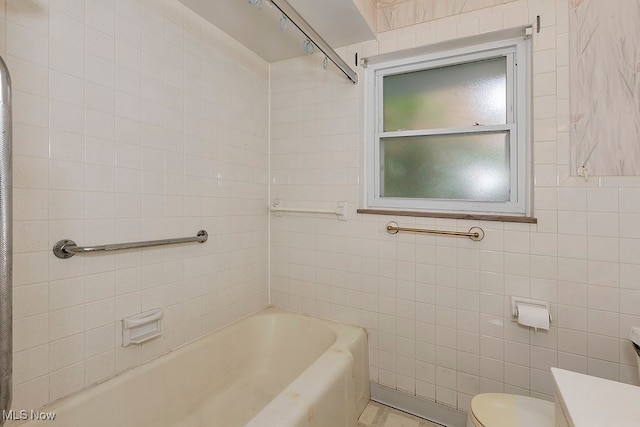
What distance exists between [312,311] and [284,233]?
576 mm

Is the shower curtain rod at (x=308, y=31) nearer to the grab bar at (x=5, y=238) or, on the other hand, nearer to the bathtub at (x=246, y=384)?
the grab bar at (x=5, y=238)

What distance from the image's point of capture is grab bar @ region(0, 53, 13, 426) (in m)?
0.78

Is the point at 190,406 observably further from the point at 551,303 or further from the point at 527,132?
the point at 527,132

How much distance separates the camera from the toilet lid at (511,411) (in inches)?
45.1

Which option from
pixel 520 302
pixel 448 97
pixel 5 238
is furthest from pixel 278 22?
pixel 520 302

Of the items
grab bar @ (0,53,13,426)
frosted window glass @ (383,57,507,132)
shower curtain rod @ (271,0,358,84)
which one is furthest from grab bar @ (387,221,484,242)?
grab bar @ (0,53,13,426)

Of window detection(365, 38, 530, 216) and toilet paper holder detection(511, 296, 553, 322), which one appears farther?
window detection(365, 38, 530, 216)

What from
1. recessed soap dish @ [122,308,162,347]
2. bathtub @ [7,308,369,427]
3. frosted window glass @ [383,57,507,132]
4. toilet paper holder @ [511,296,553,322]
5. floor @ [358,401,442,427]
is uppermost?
frosted window glass @ [383,57,507,132]

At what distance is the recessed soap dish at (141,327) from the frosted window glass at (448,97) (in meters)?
1.66

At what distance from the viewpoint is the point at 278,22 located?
5.60ft

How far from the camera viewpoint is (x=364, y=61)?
1861 mm

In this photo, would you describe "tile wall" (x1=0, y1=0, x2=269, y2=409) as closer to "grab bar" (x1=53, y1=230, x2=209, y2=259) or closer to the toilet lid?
"grab bar" (x1=53, y1=230, x2=209, y2=259)

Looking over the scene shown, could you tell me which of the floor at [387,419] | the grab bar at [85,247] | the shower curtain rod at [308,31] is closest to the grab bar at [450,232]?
the shower curtain rod at [308,31]

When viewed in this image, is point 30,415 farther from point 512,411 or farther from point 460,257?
point 460,257
